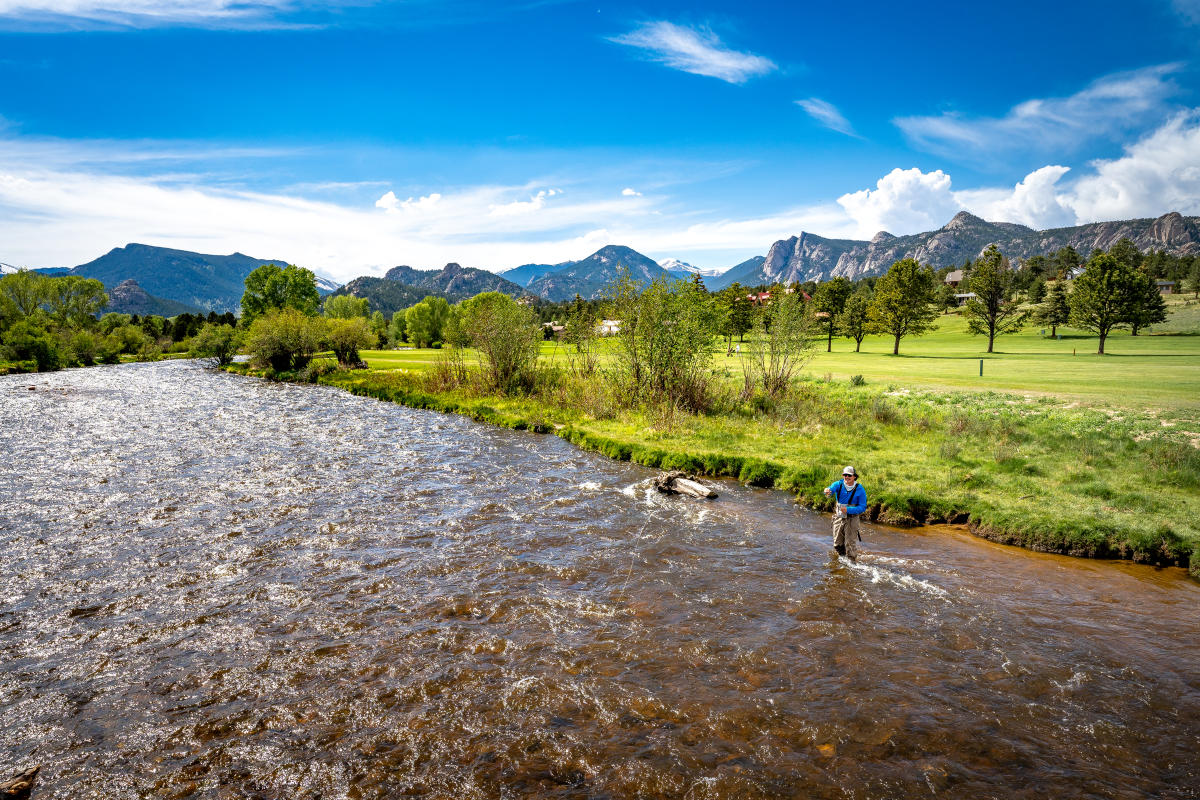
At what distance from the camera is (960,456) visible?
20125 mm

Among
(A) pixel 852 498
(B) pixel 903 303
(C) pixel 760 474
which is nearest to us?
(A) pixel 852 498

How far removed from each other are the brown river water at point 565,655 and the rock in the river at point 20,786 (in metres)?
0.28

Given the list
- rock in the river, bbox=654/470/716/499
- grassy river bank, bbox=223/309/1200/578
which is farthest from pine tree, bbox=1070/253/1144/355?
rock in the river, bbox=654/470/716/499

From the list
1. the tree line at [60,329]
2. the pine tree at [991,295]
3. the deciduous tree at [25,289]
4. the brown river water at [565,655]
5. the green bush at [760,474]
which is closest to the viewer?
the brown river water at [565,655]

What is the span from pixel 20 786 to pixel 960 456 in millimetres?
24251

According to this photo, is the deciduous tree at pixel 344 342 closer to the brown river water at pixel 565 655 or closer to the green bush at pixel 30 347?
the green bush at pixel 30 347

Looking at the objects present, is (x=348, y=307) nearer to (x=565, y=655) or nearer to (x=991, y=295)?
(x=991, y=295)

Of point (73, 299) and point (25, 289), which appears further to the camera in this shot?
point (73, 299)

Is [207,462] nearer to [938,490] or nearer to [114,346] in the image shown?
[938,490]

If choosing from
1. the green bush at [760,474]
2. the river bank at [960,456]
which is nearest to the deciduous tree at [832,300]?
the river bank at [960,456]

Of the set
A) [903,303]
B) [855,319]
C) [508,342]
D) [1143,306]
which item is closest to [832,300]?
[855,319]

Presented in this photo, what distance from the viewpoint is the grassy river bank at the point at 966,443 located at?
14578mm

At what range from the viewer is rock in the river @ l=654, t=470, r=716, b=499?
1848 centimetres

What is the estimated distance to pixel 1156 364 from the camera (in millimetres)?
42969
